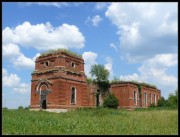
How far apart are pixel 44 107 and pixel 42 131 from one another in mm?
22917

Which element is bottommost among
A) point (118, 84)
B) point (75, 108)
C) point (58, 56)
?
point (75, 108)

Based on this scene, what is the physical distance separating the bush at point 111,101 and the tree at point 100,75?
1.62 m

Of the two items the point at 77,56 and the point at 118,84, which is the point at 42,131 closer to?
the point at 77,56

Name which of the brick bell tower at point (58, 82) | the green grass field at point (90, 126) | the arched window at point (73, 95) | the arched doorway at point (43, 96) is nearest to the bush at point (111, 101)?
the brick bell tower at point (58, 82)

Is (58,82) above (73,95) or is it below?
above

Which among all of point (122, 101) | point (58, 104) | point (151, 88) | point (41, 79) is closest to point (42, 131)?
point (58, 104)

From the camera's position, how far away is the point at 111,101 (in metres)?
39.3

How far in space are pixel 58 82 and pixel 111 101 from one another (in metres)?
9.75

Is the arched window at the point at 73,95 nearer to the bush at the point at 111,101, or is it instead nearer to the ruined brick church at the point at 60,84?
the ruined brick church at the point at 60,84

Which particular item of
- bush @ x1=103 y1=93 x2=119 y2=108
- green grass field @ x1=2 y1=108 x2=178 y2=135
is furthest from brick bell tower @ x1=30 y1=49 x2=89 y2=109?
green grass field @ x1=2 y1=108 x2=178 y2=135

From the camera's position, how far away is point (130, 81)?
4256 cm

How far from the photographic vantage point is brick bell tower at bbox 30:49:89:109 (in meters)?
32.6

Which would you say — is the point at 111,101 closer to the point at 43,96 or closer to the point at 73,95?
the point at 73,95

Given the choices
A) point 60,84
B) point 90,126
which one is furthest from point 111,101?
point 90,126
